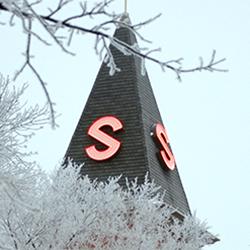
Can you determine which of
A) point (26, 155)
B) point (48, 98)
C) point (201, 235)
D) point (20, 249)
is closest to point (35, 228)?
point (20, 249)

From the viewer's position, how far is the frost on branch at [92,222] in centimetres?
1541

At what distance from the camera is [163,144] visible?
85.7ft

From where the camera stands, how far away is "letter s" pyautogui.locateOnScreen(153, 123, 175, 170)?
25.7m

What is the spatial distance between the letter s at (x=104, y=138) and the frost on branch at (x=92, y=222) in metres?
5.03

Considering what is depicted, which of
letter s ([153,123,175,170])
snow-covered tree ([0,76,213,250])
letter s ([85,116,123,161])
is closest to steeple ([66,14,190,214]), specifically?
letter s ([85,116,123,161])

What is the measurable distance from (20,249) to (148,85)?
1422 centimetres

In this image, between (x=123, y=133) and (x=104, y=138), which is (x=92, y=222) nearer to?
(x=104, y=138)

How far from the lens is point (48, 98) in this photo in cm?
337

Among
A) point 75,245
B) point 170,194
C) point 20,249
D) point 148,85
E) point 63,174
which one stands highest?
point 148,85

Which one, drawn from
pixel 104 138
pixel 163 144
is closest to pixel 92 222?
pixel 104 138

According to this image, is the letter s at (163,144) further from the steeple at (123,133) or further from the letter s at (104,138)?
the letter s at (104,138)

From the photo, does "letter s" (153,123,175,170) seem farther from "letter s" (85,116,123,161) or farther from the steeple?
"letter s" (85,116,123,161)

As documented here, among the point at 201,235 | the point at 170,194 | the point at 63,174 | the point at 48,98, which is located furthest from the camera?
the point at 170,194

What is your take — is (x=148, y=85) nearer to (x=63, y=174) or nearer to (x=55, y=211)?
(x=63, y=174)
